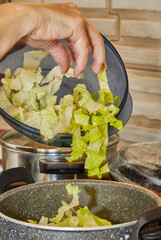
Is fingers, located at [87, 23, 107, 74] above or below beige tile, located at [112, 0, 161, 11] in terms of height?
below

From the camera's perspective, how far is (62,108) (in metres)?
1.13

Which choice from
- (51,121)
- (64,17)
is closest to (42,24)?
(64,17)

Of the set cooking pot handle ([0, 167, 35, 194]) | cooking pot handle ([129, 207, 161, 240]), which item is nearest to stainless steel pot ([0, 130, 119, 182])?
cooking pot handle ([0, 167, 35, 194])

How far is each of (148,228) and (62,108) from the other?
590 mm

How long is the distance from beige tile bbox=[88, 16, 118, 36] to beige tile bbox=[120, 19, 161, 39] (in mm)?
40

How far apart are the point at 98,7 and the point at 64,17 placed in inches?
49.4

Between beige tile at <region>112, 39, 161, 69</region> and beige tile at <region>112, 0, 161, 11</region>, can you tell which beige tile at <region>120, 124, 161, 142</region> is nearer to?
beige tile at <region>112, 39, 161, 69</region>

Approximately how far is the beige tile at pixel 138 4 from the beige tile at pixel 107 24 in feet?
0.22

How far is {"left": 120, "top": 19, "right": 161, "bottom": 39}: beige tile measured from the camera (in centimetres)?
200

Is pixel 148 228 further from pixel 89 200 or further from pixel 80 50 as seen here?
pixel 80 50

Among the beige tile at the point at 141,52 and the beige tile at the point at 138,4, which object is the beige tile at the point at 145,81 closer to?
the beige tile at the point at 141,52

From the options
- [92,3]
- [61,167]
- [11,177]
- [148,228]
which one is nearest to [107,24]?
[92,3]

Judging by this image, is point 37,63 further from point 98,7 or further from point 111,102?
point 98,7

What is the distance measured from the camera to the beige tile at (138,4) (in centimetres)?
199
